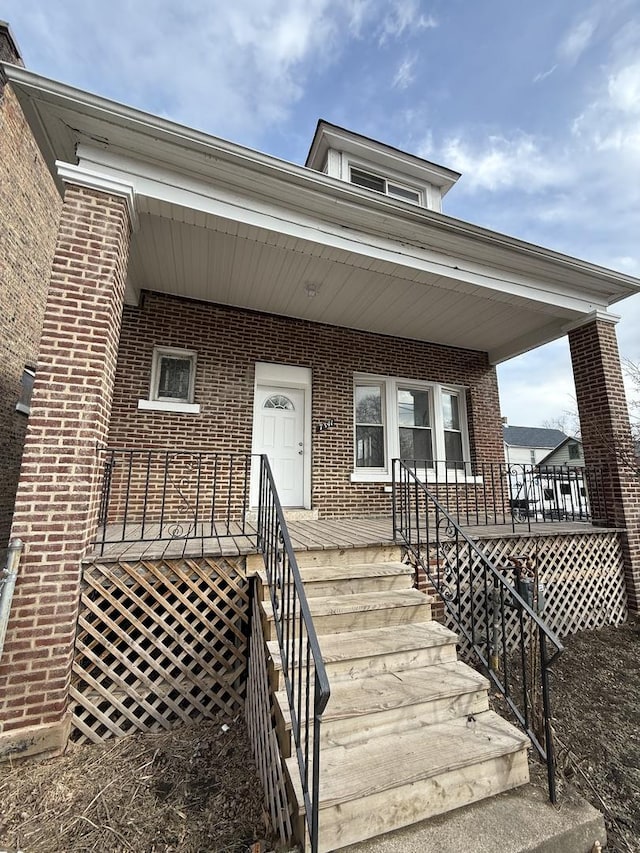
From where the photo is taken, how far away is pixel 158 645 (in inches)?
111

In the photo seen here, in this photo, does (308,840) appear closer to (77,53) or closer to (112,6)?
(112,6)

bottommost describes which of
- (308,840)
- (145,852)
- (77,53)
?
(145,852)

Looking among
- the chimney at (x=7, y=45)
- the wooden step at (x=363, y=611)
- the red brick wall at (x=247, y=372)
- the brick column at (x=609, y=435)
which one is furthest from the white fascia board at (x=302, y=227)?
the chimney at (x=7, y=45)

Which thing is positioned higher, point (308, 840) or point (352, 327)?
point (352, 327)

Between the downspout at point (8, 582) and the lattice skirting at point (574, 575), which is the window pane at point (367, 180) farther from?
the downspout at point (8, 582)

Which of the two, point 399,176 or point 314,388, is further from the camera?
point 399,176

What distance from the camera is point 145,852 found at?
1789 millimetres

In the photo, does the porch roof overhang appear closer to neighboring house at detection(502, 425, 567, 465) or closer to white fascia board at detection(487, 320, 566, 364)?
white fascia board at detection(487, 320, 566, 364)

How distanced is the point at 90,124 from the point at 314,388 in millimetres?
3919

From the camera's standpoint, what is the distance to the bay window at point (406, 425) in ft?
21.0

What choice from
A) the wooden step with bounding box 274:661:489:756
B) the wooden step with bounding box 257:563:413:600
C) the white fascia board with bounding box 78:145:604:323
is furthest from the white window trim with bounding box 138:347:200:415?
the wooden step with bounding box 274:661:489:756

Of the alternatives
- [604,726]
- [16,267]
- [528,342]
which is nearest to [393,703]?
[604,726]

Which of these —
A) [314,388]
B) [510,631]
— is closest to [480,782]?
[510,631]

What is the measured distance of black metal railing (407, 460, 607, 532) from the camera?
16.9ft
